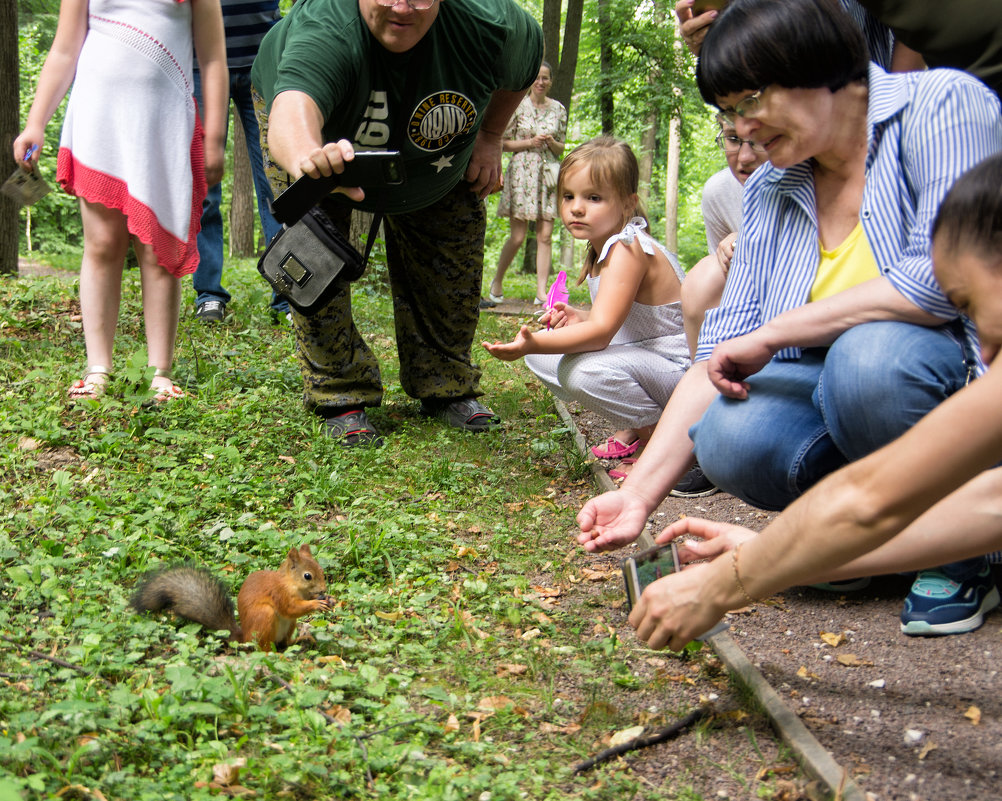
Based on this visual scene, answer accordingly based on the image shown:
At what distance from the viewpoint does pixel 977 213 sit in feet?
5.23

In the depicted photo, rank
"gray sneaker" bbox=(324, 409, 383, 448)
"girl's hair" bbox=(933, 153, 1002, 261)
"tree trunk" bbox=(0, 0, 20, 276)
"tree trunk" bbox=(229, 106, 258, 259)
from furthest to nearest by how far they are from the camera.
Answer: "tree trunk" bbox=(229, 106, 258, 259) → "tree trunk" bbox=(0, 0, 20, 276) → "gray sneaker" bbox=(324, 409, 383, 448) → "girl's hair" bbox=(933, 153, 1002, 261)

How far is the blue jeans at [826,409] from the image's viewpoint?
2.23 m

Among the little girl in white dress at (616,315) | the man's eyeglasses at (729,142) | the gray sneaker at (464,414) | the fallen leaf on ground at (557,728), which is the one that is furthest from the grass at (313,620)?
the man's eyeglasses at (729,142)

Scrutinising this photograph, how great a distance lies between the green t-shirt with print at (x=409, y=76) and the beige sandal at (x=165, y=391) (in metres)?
1.32

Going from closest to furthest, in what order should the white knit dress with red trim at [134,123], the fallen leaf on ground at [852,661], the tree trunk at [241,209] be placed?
the fallen leaf on ground at [852,661]
the white knit dress with red trim at [134,123]
the tree trunk at [241,209]

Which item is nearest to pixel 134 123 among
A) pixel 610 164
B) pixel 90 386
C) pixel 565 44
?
pixel 90 386

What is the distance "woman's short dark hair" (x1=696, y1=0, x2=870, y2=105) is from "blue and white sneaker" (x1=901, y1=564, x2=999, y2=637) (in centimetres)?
140

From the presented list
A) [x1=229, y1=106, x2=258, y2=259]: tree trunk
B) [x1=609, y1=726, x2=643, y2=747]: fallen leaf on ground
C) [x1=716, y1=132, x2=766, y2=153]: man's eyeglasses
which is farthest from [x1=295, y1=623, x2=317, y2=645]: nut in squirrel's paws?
[x1=229, y1=106, x2=258, y2=259]: tree trunk

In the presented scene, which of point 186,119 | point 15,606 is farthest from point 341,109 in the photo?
point 15,606

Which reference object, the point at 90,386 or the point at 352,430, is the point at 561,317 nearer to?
the point at 352,430

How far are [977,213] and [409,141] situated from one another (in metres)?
2.91

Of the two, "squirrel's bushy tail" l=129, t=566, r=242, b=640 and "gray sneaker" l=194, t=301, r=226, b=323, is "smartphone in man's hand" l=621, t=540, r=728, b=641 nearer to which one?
"squirrel's bushy tail" l=129, t=566, r=242, b=640

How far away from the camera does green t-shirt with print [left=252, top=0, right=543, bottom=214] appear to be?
373cm

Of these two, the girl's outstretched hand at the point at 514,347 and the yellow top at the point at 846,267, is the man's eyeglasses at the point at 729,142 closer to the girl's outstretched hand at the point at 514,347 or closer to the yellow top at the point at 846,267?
the girl's outstretched hand at the point at 514,347
